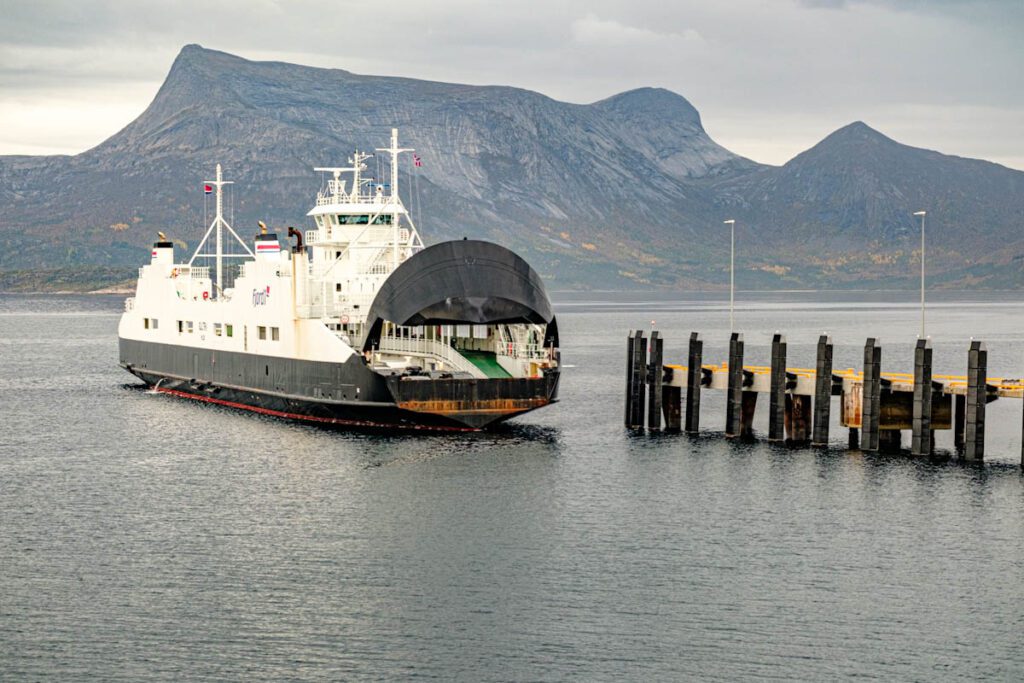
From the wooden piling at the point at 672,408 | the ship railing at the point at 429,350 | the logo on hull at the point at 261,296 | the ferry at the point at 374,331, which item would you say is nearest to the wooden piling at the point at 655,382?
the wooden piling at the point at 672,408

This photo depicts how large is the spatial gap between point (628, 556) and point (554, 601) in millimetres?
5311

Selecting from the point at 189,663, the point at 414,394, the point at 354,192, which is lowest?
the point at 189,663

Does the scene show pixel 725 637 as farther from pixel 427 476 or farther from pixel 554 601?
pixel 427 476

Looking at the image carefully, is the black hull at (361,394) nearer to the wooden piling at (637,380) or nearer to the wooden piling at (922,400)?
the wooden piling at (637,380)

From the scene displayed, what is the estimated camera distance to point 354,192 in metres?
77.4

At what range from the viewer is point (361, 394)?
65.1 m

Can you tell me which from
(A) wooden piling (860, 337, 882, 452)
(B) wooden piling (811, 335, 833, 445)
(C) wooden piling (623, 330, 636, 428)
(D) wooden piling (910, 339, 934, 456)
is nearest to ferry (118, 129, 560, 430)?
A: (C) wooden piling (623, 330, 636, 428)

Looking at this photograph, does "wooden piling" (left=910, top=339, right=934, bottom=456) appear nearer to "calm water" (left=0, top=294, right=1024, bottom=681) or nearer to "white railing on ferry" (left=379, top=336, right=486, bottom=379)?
"calm water" (left=0, top=294, right=1024, bottom=681)

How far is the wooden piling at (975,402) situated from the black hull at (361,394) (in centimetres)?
1790

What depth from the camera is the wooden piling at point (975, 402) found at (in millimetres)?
54688

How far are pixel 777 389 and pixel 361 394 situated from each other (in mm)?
18446

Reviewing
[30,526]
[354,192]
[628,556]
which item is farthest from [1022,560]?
[354,192]

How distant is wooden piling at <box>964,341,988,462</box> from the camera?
54.7 m

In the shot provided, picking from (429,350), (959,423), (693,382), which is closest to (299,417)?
(429,350)
